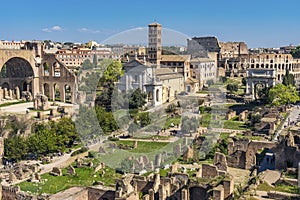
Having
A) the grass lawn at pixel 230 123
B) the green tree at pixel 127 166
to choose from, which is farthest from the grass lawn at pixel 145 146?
the grass lawn at pixel 230 123

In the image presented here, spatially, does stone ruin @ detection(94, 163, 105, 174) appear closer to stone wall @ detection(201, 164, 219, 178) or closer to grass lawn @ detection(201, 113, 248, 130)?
stone wall @ detection(201, 164, 219, 178)

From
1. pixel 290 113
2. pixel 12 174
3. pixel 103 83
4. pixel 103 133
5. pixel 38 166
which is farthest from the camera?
pixel 103 83

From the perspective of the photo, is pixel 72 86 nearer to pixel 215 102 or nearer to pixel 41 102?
pixel 41 102

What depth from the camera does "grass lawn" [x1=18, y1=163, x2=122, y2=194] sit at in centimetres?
2072

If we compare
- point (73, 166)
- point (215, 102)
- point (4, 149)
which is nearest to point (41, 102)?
point (4, 149)

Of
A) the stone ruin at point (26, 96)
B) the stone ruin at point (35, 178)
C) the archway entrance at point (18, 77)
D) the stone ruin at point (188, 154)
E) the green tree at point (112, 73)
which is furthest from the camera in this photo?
the green tree at point (112, 73)

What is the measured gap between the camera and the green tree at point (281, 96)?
139ft

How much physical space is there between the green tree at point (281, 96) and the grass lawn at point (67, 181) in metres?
25.4

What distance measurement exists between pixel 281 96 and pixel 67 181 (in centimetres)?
2851

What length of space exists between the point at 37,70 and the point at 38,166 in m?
24.6

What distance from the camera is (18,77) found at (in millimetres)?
47875

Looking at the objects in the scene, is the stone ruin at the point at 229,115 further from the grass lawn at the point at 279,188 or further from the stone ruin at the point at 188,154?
the grass lawn at the point at 279,188

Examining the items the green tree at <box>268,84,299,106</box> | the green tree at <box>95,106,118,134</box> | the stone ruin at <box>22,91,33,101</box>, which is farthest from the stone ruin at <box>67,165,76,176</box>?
the green tree at <box>268,84,299,106</box>

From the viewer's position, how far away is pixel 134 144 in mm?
29828
